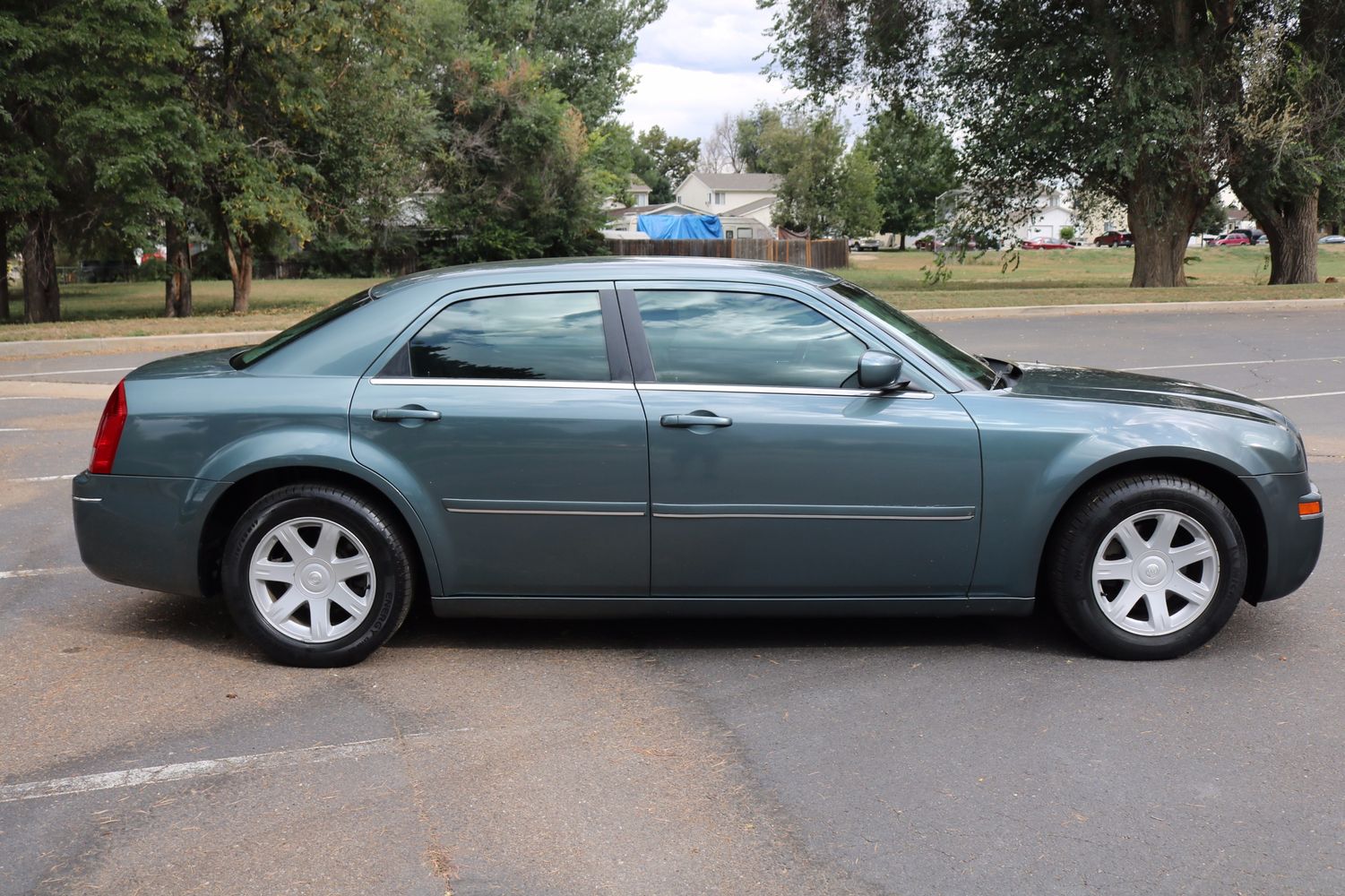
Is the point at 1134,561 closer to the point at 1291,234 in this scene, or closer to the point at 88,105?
the point at 88,105

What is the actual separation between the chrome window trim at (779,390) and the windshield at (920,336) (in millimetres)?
264

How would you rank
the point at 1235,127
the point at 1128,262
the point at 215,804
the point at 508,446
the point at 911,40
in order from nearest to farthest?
the point at 215,804 → the point at 508,446 → the point at 1235,127 → the point at 911,40 → the point at 1128,262

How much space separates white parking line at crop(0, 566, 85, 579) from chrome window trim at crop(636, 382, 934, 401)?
131 inches

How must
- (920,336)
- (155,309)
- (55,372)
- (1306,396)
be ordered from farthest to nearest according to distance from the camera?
(155,309)
(55,372)
(1306,396)
(920,336)

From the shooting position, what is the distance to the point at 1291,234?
2973 cm

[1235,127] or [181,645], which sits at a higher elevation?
[1235,127]

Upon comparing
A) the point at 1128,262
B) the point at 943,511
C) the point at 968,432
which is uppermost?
the point at 1128,262

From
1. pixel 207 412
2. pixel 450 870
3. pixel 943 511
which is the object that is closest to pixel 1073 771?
pixel 943 511

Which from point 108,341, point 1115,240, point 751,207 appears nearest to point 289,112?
point 108,341

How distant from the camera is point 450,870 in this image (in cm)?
326

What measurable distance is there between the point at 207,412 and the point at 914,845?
3.07 m

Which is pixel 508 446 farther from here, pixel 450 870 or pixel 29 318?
pixel 29 318

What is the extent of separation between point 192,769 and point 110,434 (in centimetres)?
161

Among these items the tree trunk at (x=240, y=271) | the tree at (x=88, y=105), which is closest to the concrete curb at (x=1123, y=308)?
the tree at (x=88, y=105)
